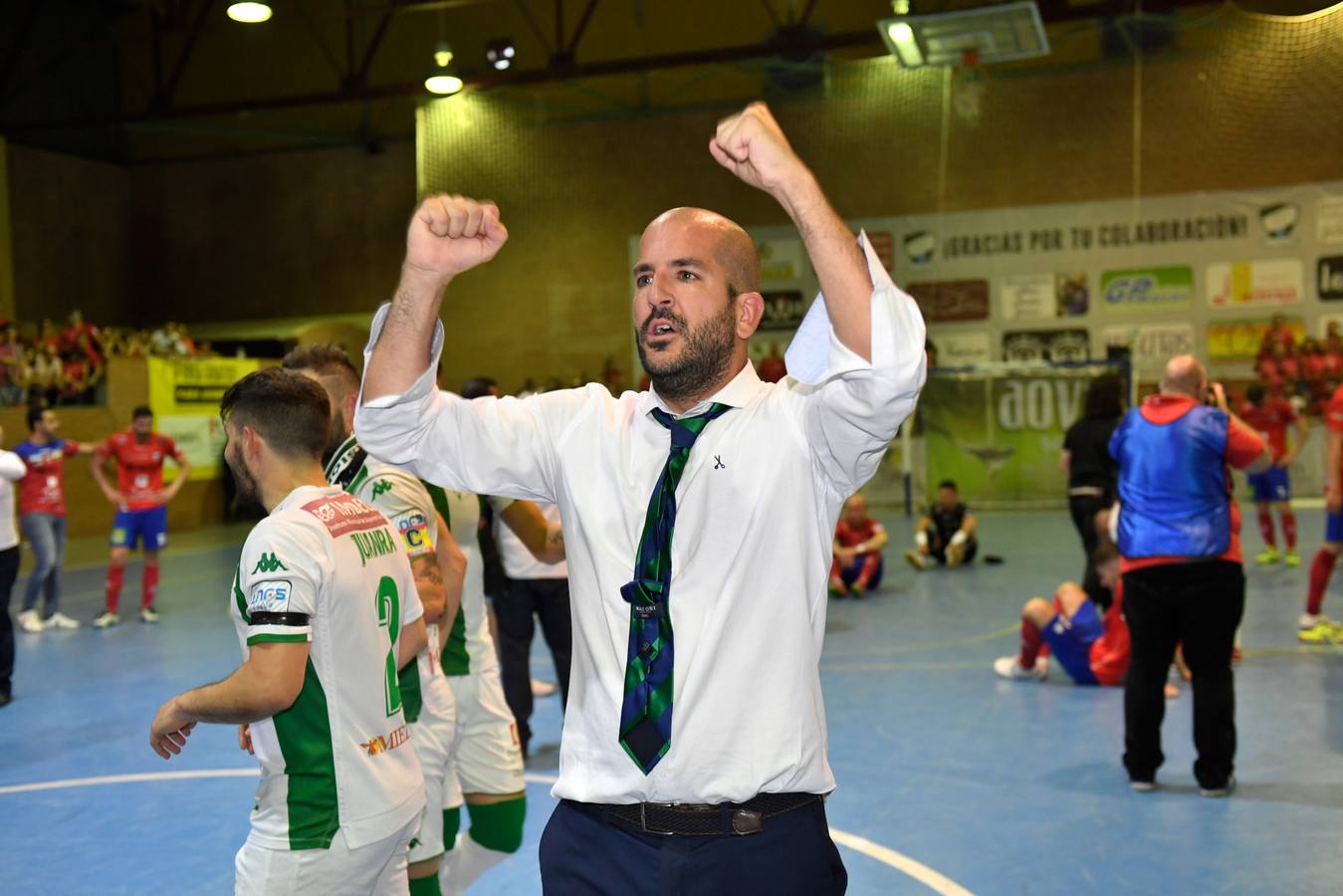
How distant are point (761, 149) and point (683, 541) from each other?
0.74 m

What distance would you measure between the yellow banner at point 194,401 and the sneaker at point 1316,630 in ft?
54.4

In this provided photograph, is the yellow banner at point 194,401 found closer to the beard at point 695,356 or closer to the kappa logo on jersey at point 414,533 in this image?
the kappa logo on jersey at point 414,533

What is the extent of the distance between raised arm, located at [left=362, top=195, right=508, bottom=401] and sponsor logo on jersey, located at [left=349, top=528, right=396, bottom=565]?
909 mm

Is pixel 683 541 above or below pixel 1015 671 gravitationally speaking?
above

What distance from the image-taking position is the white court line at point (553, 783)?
4.90 metres

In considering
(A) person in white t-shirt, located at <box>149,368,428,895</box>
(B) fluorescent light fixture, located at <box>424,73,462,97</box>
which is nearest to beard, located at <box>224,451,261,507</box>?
(A) person in white t-shirt, located at <box>149,368,428,895</box>

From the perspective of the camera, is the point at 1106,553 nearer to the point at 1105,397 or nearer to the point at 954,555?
the point at 1105,397

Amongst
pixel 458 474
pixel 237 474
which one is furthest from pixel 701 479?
pixel 237 474

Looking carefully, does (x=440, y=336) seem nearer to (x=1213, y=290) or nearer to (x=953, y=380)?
(x=953, y=380)

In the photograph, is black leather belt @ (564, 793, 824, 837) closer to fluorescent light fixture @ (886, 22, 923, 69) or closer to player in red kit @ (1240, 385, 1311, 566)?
player in red kit @ (1240, 385, 1311, 566)

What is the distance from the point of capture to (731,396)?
7.82 ft

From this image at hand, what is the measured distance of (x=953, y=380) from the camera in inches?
848

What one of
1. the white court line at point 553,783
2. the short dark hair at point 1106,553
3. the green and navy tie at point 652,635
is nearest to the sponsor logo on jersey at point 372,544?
the green and navy tie at point 652,635

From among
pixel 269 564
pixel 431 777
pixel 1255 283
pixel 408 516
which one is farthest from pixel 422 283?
pixel 1255 283
